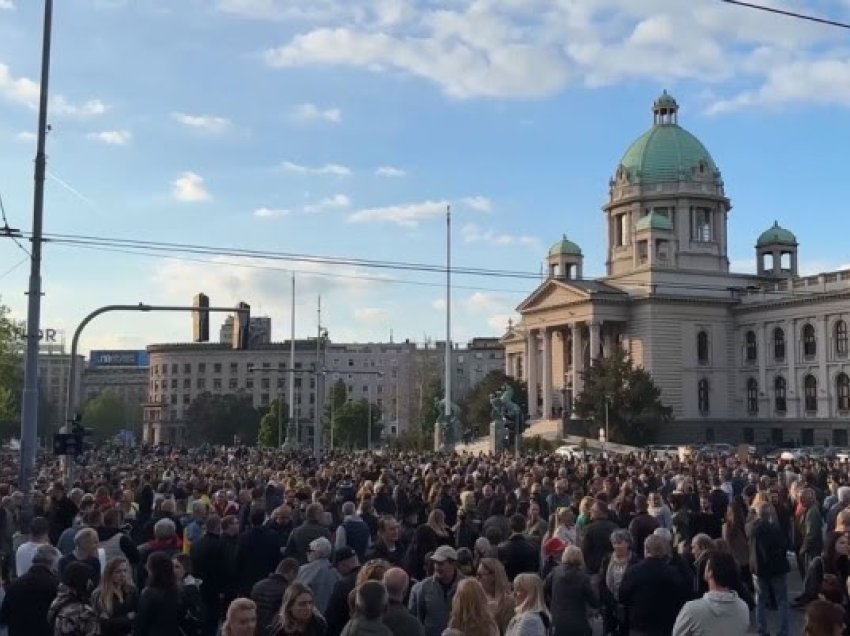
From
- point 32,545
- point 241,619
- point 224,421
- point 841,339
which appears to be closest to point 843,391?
point 841,339

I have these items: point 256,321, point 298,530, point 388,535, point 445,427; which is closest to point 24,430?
point 298,530

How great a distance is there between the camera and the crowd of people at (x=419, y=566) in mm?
7547

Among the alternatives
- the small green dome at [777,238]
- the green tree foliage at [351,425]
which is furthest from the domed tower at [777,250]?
the green tree foliage at [351,425]

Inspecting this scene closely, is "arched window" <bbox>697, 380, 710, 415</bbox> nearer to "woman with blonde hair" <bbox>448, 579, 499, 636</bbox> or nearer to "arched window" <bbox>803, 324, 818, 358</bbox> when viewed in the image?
"arched window" <bbox>803, 324, 818, 358</bbox>

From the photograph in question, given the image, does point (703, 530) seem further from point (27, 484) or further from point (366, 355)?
point (366, 355)

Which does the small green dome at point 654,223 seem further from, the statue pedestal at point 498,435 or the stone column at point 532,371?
the statue pedestal at point 498,435

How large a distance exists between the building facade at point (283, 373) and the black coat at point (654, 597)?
451 feet

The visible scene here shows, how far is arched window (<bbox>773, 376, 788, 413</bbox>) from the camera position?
286 ft

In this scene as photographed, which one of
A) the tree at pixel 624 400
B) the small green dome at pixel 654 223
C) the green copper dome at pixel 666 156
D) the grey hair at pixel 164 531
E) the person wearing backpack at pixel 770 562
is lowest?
the person wearing backpack at pixel 770 562

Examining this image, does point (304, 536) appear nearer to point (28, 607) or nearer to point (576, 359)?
point (28, 607)

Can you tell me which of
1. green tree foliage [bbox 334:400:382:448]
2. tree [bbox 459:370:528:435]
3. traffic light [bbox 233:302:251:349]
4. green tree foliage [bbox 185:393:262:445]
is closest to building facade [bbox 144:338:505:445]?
green tree foliage [bbox 185:393:262:445]

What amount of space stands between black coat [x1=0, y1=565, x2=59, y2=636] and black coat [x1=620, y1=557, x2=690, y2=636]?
4792 millimetres

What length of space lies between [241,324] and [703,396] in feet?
232

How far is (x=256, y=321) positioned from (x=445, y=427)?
9348 cm
